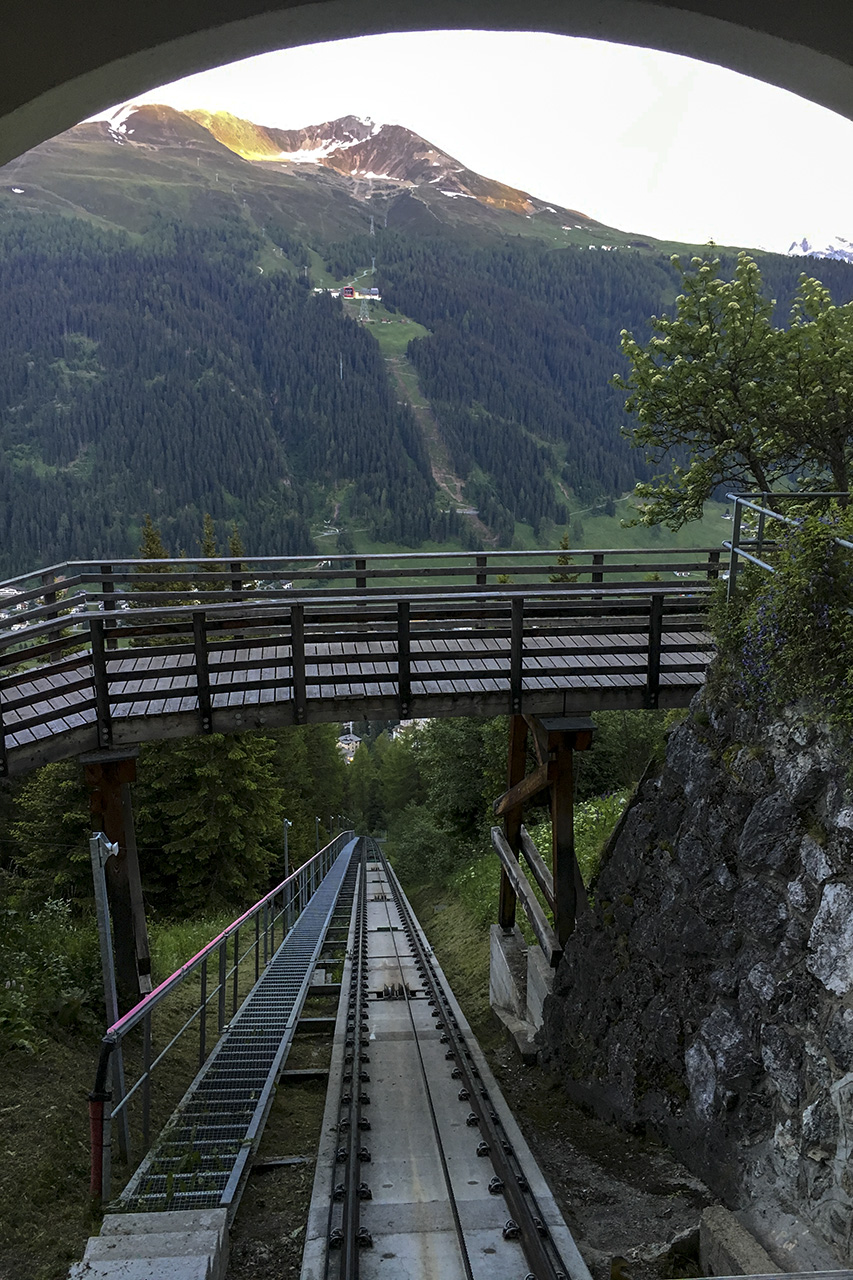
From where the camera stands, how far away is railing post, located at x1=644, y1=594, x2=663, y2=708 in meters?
9.91

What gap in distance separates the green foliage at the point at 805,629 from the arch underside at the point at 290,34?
166 inches

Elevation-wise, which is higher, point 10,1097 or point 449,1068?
point 10,1097

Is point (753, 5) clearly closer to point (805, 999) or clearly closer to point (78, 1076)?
point (805, 999)

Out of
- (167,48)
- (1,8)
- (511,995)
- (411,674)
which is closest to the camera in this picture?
(1,8)

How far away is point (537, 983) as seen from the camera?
10914 millimetres

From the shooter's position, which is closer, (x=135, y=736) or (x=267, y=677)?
(x=135, y=736)

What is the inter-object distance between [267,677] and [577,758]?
15952 mm

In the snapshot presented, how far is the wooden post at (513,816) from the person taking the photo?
1261 cm

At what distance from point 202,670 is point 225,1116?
4.04m

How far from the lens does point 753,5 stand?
6.89ft

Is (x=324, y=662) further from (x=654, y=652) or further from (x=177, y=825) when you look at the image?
(x=177, y=825)

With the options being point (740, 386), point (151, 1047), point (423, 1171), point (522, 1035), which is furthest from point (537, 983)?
point (740, 386)

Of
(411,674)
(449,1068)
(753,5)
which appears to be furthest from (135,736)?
(753,5)

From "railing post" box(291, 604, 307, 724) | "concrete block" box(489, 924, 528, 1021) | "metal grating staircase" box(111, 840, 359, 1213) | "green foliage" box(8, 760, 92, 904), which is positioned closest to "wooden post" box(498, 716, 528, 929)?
"concrete block" box(489, 924, 528, 1021)
